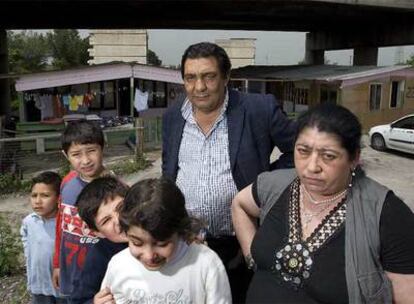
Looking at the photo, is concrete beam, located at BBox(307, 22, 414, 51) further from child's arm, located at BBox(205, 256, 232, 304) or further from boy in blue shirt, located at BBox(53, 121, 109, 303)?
child's arm, located at BBox(205, 256, 232, 304)

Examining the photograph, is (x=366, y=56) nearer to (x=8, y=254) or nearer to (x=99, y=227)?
(x=8, y=254)

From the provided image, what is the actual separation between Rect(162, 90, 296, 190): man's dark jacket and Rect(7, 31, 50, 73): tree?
40478 millimetres

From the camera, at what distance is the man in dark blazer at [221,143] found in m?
2.34

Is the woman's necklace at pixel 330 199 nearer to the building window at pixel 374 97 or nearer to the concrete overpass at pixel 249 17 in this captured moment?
the concrete overpass at pixel 249 17

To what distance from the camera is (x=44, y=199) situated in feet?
10.5

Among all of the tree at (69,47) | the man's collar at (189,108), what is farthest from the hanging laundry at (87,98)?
the tree at (69,47)

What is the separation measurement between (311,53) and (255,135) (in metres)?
30.2

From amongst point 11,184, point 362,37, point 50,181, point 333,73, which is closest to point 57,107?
point 11,184

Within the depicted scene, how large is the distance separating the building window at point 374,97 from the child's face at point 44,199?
1810 cm

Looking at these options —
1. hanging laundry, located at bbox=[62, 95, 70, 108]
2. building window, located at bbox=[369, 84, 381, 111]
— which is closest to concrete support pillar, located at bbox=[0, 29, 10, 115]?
hanging laundry, located at bbox=[62, 95, 70, 108]

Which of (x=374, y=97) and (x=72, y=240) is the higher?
(x=374, y=97)

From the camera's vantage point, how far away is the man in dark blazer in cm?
234

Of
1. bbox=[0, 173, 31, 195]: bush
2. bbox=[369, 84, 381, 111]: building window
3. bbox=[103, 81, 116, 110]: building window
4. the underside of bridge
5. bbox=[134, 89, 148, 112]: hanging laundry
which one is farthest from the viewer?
bbox=[369, 84, 381, 111]: building window

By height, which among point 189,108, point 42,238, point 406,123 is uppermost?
point 189,108
